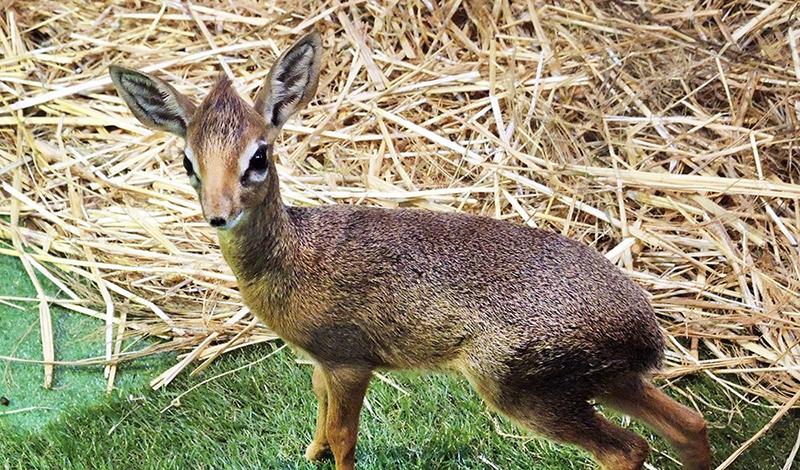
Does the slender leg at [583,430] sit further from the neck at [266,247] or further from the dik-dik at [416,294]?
the neck at [266,247]

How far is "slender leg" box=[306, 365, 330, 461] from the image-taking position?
3.09 meters

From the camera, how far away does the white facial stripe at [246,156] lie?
2453 mm

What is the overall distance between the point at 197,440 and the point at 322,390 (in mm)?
520

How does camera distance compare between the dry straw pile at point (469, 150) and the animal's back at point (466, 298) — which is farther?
the dry straw pile at point (469, 150)

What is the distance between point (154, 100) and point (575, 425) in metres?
1.47

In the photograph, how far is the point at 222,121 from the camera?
8.13 ft

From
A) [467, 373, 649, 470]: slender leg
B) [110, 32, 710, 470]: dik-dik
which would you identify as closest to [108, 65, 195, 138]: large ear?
[110, 32, 710, 470]: dik-dik

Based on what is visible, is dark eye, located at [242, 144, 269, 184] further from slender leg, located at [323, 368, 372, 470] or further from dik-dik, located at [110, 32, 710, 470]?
slender leg, located at [323, 368, 372, 470]

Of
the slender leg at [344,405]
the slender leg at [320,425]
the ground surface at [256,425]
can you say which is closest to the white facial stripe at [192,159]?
the slender leg at [344,405]

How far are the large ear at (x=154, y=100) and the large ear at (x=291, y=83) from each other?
0.70 feet

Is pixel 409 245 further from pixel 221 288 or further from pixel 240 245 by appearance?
pixel 221 288

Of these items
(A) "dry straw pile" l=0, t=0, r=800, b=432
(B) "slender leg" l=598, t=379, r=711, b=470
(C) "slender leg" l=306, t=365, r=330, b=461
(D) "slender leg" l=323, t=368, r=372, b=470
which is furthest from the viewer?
(A) "dry straw pile" l=0, t=0, r=800, b=432

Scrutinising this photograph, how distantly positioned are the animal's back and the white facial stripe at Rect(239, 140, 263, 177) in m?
0.42

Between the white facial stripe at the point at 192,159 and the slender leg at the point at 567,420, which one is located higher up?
the white facial stripe at the point at 192,159
